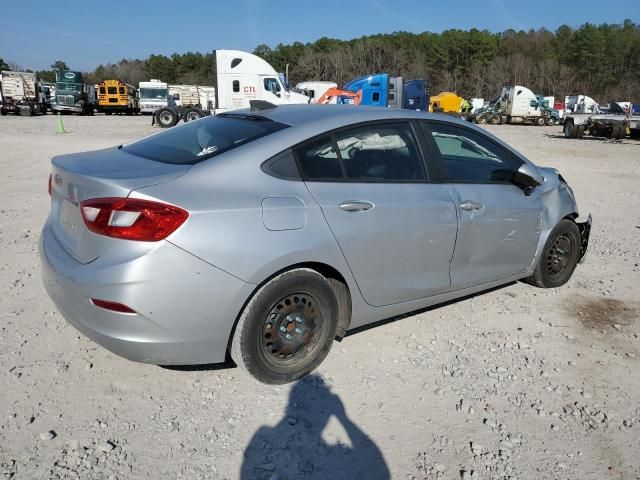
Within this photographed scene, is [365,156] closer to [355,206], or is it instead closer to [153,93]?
[355,206]

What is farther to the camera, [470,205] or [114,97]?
[114,97]

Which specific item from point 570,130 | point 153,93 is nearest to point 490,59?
point 153,93

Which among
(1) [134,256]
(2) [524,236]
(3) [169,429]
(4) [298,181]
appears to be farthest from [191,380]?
(2) [524,236]

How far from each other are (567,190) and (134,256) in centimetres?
390

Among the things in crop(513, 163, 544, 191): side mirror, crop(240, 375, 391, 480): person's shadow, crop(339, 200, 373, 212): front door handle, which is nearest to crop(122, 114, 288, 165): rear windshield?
crop(339, 200, 373, 212): front door handle

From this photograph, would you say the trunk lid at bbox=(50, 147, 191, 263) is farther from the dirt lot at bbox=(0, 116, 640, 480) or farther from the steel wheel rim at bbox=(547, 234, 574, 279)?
the steel wheel rim at bbox=(547, 234, 574, 279)

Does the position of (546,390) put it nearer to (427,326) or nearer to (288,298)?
(427,326)

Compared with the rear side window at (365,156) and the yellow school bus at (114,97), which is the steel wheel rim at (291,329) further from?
the yellow school bus at (114,97)

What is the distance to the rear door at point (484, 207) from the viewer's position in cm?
362

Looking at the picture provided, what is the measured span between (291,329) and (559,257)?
2889 millimetres

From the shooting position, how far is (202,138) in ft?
10.7

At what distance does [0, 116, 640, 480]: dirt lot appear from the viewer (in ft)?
8.01

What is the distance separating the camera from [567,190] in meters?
4.65

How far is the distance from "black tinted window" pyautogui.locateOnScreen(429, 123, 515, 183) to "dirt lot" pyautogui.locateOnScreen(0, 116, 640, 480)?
1.12 m
